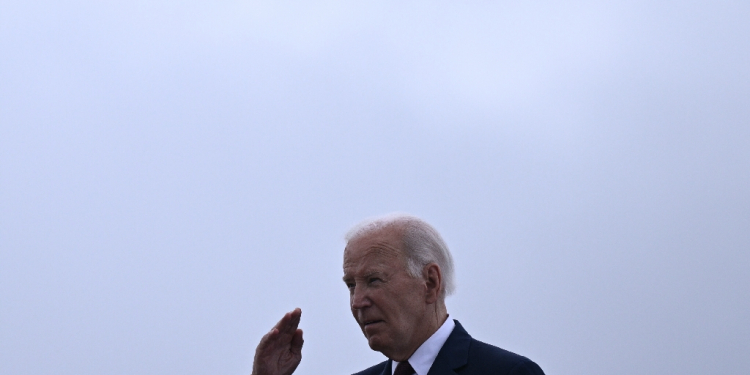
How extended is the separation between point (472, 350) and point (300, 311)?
23.5 inches

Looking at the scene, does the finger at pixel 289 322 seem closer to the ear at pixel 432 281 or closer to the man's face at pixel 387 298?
the man's face at pixel 387 298

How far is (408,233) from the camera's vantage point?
8.38 ft

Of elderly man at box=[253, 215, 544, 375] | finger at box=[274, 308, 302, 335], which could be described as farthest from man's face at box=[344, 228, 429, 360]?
finger at box=[274, 308, 302, 335]

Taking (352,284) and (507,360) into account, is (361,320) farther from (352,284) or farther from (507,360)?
(507,360)

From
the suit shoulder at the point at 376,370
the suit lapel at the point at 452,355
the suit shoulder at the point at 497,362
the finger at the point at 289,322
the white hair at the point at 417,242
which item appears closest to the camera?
the suit shoulder at the point at 497,362

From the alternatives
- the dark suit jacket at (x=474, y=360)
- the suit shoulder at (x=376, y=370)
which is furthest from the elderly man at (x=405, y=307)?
the suit shoulder at (x=376, y=370)

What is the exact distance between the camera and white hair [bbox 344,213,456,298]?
2533 mm

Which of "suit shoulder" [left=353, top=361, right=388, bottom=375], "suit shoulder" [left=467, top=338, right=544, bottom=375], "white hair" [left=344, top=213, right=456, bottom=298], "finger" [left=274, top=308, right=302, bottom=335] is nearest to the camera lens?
"suit shoulder" [left=467, top=338, right=544, bottom=375]

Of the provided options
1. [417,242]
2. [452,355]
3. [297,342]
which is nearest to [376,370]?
[297,342]

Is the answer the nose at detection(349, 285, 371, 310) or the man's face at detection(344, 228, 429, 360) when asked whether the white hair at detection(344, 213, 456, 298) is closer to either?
the man's face at detection(344, 228, 429, 360)

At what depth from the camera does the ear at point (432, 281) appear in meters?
2.54

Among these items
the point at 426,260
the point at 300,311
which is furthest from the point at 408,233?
the point at 300,311

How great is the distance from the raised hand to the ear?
17.6 inches

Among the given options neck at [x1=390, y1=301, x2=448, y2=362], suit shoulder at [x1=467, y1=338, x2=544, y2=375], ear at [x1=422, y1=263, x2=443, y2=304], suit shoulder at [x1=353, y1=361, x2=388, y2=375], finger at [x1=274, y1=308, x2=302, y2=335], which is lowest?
suit shoulder at [x1=467, y1=338, x2=544, y2=375]
